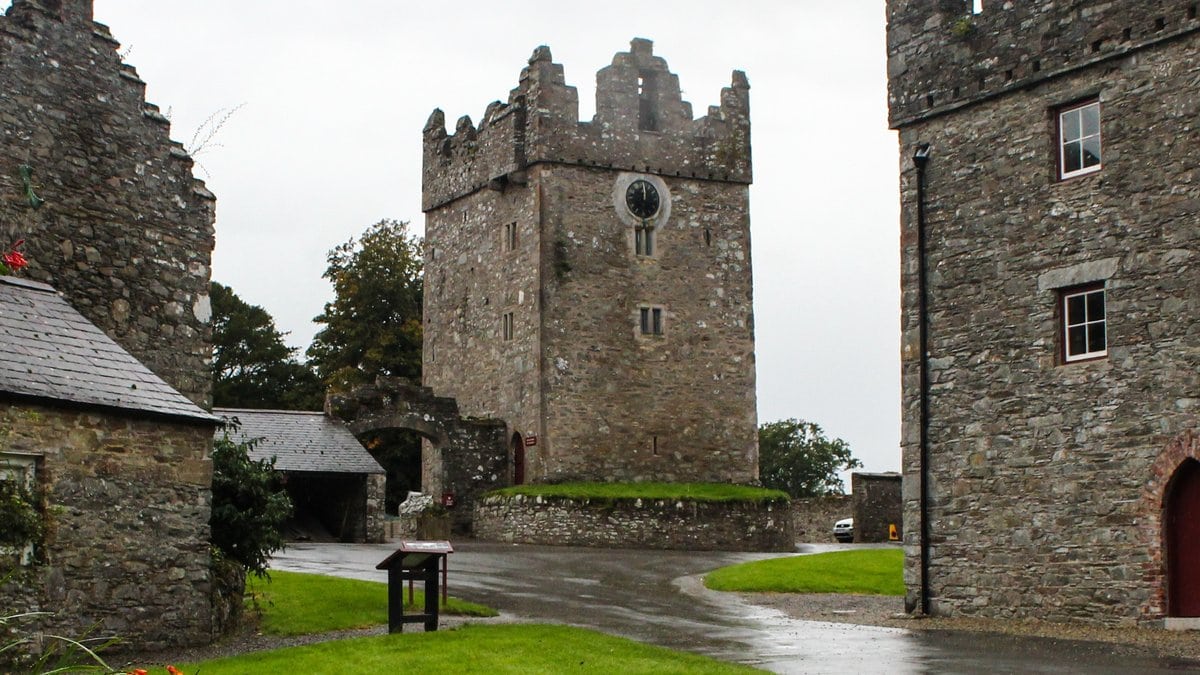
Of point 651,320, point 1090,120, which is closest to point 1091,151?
point 1090,120

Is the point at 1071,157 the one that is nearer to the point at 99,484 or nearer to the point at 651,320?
the point at 99,484

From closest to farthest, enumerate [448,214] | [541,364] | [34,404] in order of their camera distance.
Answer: [34,404] < [541,364] < [448,214]

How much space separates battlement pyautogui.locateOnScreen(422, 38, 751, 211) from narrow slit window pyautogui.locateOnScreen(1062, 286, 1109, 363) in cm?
2172

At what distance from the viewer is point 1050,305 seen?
18422 millimetres

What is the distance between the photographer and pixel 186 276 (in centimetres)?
1952

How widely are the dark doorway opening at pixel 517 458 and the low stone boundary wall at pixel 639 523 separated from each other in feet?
7.57

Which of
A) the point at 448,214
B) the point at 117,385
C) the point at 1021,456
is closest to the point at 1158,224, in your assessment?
the point at 1021,456

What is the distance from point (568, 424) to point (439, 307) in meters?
6.99

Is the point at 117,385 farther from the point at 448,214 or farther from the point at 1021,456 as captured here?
the point at 448,214

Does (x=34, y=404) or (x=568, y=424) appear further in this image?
(x=568, y=424)

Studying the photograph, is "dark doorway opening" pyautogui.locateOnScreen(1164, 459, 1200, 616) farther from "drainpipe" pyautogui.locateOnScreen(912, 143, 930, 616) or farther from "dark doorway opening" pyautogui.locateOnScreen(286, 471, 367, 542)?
"dark doorway opening" pyautogui.locateOnScreen(286, 471, 367, 542)

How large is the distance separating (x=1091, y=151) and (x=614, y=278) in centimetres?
2153

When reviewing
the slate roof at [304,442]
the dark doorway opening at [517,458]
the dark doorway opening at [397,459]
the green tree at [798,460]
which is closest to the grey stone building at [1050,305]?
the slate roof at [304,442]

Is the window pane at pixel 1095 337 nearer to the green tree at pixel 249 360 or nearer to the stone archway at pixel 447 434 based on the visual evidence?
the stone archway at pixel 447 434
